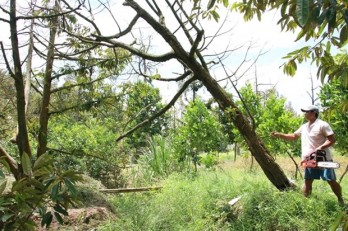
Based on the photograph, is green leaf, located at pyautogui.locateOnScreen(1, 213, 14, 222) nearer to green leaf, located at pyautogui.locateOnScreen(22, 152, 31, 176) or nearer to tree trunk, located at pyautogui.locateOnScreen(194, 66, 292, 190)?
green leaf, located at pyautogui.locateOnScreen(22, 152, 31, 176)

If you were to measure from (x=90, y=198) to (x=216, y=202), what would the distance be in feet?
6.30

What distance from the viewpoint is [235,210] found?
5258 millimetres

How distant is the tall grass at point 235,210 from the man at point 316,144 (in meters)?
0.16

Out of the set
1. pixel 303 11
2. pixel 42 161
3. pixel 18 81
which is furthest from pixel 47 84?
pixel 303 11

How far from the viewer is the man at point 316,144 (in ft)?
16.2

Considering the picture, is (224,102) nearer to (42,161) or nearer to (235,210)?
(235,210)

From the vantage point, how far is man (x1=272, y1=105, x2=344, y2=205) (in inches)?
194

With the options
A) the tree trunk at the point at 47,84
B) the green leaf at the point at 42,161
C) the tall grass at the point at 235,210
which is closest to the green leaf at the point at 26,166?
the green leaf at the point at 42,161

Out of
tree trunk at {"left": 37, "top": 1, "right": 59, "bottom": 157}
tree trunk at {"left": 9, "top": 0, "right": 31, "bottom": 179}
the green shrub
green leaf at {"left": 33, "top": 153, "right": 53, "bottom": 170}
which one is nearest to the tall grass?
the green shrub

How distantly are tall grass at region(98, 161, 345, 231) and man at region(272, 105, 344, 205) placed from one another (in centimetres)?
16

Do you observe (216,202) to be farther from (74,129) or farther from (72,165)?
(74,129)

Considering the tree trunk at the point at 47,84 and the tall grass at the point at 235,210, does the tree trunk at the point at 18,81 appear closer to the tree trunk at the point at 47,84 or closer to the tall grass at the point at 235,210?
the tree trunk at the point at 47,84

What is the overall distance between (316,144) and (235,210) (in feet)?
4.65

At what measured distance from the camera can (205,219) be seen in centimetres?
508
